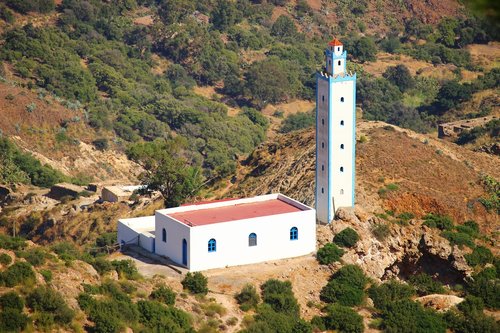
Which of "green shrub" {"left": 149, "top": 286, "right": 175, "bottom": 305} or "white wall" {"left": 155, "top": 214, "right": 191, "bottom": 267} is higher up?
"white wall" {"left": 155, "top": 214, "right": 191, "bottom": 267}

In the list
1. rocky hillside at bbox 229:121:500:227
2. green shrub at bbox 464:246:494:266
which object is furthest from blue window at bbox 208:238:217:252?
green shrub at bbox 464:246:494:266

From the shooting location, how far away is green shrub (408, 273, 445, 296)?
63719 millimetres

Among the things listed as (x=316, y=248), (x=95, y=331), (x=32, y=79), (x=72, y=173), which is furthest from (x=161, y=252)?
(x=32, y=79)

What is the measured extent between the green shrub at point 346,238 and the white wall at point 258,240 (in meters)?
1.42

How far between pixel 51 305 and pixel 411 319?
15.5 m

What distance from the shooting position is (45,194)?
87.3 m

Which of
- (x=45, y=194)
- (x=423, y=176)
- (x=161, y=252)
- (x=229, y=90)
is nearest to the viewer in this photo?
(x=161, y=252)

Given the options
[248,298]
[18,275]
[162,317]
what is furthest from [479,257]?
[18,275]

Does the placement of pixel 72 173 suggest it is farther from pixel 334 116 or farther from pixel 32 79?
pixel 334 116

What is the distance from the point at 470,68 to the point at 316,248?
72.3 meters

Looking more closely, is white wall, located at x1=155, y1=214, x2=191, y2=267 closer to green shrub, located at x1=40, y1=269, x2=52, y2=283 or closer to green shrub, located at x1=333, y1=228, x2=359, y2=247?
green shrub, located at x1=40, y1=269, x2=52, y2=283

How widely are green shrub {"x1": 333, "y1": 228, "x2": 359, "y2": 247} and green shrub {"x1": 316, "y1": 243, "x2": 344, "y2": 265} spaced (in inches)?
31.5

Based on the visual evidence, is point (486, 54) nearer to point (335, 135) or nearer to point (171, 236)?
point (335, 135)

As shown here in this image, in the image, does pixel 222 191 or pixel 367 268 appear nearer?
pixel 367 268
